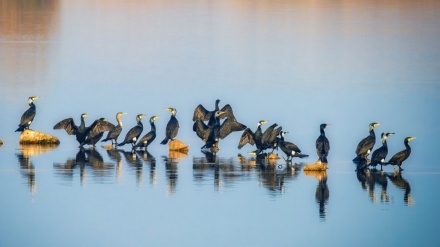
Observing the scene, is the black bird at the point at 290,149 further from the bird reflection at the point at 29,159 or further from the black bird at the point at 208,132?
the bird reflection at the point at 29,159

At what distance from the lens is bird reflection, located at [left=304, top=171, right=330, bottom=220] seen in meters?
25.4

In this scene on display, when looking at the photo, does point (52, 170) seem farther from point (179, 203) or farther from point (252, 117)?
point (252, 117)

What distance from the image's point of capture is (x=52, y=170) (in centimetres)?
2889

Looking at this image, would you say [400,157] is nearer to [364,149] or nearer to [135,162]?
[364,149]

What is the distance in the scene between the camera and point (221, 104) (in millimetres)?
41375

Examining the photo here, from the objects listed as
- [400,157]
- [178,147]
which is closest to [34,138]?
[178,147]

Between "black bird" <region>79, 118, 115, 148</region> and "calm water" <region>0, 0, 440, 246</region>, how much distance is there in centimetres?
34

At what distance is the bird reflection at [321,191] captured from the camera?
2541 centimetres

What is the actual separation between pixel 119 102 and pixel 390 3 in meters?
51.4

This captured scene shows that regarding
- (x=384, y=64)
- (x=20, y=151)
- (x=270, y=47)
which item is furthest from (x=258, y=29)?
(x=20, y=151)

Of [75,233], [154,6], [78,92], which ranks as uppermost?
[154,6]

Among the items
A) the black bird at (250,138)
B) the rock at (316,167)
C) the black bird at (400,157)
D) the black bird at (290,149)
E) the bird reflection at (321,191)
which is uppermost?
the black bird at (250,138)

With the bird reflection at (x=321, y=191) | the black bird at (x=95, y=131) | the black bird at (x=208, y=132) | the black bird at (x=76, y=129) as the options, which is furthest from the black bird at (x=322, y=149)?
the black bird at (x=76, y=129)

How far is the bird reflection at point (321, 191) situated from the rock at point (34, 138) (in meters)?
6.44
